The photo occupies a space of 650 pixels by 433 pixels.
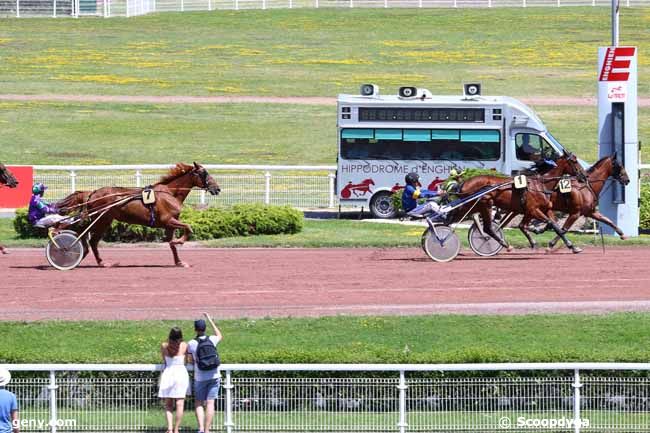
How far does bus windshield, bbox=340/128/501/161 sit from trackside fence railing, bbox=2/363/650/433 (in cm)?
1582

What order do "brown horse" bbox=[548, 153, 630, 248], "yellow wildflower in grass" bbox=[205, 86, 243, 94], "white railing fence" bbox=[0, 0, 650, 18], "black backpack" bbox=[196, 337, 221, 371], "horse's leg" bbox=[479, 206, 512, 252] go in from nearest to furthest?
1. "black backpack" bbox=[196, 337, 221, 371]
2. "horse's leg" bbox=[479, 206, 512, 252]
3. "brown horse" bbox=[548, 153, 630, 248]
4. "yellow wildflower in grass" bbox=[205, 86, 243, 94]
5. "white railing fence" bbox=[0, 0, 650, 18]

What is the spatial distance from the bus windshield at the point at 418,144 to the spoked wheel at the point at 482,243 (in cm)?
631

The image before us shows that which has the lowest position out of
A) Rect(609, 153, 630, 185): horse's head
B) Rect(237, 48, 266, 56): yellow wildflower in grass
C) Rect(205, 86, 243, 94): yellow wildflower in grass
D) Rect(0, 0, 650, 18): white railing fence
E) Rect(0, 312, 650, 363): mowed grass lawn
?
Rect(0, 312, 650, 363): mowed grass lawn

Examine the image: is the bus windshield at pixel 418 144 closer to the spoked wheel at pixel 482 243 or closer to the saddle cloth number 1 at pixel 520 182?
the spoked wheel at pixel 482 243

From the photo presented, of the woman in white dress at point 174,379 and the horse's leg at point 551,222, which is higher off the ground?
the horse's leg at point 551,222

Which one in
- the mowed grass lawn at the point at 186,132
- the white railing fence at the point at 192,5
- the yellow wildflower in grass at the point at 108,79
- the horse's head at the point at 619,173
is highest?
the white railing fence at the point at 192,5

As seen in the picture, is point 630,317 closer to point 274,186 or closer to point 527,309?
point 527,309

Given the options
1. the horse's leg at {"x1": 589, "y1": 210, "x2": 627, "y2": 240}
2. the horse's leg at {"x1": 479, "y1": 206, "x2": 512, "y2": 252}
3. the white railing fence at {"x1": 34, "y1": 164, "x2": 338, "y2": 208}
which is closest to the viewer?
the horse's leg at {"x1": 479, "y1": 206, "x2": 512, "y2": 252}

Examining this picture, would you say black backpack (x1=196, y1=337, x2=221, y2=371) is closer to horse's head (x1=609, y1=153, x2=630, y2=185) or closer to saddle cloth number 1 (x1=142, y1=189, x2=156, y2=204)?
saddle cloth number 1 (x1=142, y1=189, x2=156, y2=204)

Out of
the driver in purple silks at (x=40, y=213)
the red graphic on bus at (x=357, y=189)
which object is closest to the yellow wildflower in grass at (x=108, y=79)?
the red graphic on bus at (x=357, y=189)

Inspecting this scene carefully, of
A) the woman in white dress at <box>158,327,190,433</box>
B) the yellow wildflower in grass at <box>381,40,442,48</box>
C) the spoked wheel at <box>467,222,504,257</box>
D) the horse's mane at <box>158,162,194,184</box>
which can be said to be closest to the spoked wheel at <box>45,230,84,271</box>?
the horse's mane at <box>158,162,194,184</box>

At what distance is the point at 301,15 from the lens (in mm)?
66750

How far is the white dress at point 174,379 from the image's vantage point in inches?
529

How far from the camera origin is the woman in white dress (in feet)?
44.1
